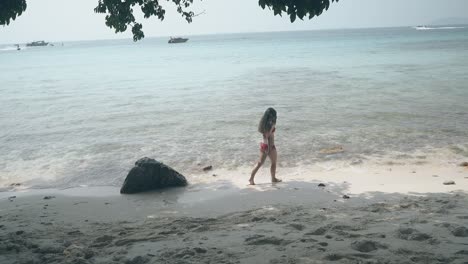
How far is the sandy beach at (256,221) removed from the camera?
15.7 feet

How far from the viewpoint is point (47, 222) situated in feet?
21.5

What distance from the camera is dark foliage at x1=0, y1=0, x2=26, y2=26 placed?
629 centimetres

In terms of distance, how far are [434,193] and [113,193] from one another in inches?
247

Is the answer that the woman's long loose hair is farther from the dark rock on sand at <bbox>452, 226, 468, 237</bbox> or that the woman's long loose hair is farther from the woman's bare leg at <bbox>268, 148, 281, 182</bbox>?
the dark rock on sand at <bbox>452, 226, 468, 237</bbox>

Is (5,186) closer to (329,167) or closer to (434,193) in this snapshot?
(329,167)

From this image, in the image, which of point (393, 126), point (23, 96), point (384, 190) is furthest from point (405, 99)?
point (23, 96)

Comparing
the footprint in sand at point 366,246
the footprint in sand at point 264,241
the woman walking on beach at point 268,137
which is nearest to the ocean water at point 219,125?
the woman walking on beach at point 268,137

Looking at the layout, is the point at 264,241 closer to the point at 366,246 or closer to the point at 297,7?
the point at 366,246

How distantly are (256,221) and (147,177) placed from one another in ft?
10.3

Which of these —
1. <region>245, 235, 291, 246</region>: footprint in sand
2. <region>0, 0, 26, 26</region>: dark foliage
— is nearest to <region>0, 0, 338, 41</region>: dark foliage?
<region>0, 0, 26, 26</region>: dark foliage

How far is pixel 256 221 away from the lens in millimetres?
6145

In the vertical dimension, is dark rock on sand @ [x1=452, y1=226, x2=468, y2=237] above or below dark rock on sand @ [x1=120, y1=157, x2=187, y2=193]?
above

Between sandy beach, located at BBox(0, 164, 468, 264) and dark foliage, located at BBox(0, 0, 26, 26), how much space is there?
3259 millimetres

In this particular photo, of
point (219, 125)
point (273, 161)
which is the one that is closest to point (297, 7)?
point (273, 161)
